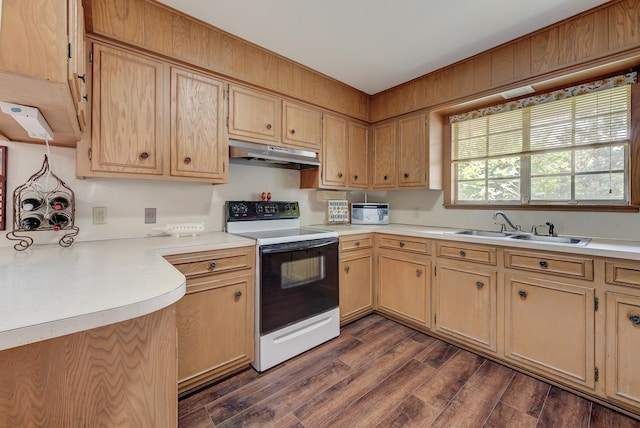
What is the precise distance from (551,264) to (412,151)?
1584 millimetres

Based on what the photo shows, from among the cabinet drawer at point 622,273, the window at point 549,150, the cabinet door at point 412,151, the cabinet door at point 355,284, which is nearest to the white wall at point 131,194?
the cabinet door at point 355,284

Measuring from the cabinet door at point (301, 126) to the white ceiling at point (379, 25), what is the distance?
42 cm

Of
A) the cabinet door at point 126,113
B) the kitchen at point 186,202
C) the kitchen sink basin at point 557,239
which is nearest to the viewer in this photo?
the cabinet door at point 126,113

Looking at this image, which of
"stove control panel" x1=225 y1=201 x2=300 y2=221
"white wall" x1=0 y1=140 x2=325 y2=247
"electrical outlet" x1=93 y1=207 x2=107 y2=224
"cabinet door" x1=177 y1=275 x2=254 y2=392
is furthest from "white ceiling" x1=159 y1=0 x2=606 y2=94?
"cabinet door" x1=177 y1=275 x2=254 y2=392

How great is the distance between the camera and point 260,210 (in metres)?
2.47

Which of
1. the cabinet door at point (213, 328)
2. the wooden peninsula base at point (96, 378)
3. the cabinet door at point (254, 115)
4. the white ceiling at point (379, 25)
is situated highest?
the white ceiling at point (379, 25)

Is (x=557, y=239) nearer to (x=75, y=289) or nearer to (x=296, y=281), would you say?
(x=296, y=281)

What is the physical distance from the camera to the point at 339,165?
2953 millimetres

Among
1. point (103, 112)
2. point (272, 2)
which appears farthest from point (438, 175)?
point (103, 112)

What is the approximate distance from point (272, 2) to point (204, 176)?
4.09 ft

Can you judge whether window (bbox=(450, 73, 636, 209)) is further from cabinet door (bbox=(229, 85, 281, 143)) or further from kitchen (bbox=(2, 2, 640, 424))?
cabinet door (bbox=(229, 85, 281, 143))

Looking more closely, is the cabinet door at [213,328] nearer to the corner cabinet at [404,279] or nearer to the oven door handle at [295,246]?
the oven door handle at [295,246]

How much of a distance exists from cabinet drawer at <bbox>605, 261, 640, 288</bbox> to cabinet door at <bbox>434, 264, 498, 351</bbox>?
59cm

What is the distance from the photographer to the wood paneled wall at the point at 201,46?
165cm
